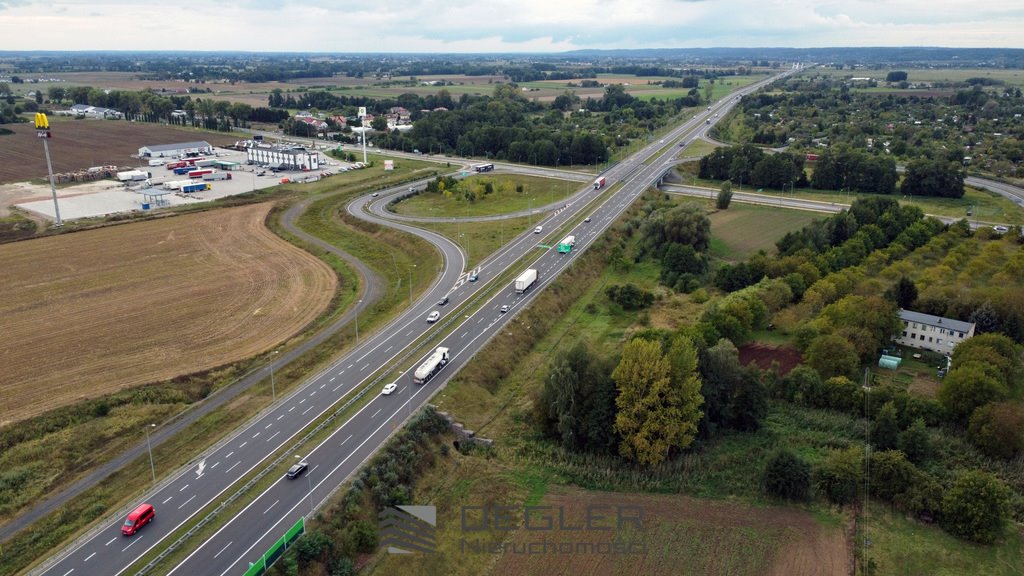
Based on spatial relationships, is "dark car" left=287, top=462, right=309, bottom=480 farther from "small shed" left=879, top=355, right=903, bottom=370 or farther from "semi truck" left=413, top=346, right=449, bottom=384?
"small shed" left=879, top=355, right=903, bottom=370

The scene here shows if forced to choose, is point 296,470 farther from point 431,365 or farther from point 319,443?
point 431,365

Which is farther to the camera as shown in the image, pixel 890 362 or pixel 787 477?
pixel 890 362

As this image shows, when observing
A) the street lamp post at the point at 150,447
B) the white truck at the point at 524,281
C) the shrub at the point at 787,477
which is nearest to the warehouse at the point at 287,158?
the white truck at the point at 524,281

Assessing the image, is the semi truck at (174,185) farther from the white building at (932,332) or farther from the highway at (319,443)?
the white building at (932,332)

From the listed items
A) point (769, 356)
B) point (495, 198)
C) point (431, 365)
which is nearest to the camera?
point (431, 365)

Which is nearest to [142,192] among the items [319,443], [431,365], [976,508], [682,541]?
[431,365]

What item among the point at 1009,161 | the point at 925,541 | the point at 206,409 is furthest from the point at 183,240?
the point at 1009,161

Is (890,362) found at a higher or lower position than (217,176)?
lower
